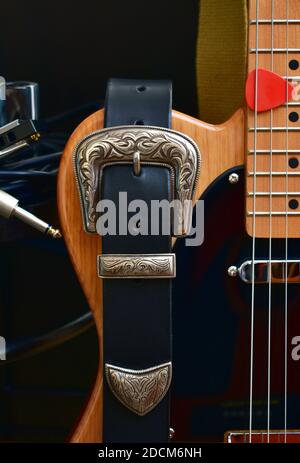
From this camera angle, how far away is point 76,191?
28.3 inches

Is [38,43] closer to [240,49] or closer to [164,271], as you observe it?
[240,49]

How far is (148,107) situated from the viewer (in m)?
0.71

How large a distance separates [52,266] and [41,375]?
0.16 meters

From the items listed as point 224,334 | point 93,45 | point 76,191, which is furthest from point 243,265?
point 93,45

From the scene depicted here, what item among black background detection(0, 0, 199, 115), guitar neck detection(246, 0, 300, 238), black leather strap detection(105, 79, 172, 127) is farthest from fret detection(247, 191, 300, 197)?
black background detection(0, 0, 199, 115)

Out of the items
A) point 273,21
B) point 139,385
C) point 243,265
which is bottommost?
point 139,385

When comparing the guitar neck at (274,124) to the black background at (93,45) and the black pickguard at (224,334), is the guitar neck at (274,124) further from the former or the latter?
the black background at (93,45)

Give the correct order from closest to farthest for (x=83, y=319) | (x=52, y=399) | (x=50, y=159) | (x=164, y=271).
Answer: (x=164, y=271)
(x=50, y=159)
(x=83, y=319)
(x=52, y=399)

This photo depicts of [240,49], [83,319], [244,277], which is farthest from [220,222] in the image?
[83,319]

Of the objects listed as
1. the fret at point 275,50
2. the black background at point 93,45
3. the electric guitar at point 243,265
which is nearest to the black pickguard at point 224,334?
the electric guitar at point 243,265

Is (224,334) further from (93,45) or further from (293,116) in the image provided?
(93,45)

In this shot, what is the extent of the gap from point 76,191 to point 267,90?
199 mm

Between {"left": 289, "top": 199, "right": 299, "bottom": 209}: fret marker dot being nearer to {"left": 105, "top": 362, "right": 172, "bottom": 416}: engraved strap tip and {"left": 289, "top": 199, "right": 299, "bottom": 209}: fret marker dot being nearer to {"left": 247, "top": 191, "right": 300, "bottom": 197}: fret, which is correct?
{"left": 247, "top": 191, "right": 300, "bottom": 197}: fret

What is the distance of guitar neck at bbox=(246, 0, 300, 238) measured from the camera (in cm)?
73
